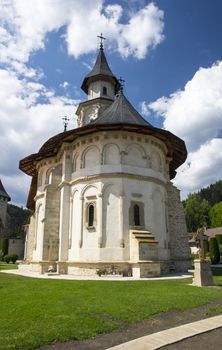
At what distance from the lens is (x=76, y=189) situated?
18.8 meters

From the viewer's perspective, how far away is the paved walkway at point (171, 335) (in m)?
4.77

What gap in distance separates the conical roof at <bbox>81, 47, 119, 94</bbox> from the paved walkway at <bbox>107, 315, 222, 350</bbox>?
2914 centimetres

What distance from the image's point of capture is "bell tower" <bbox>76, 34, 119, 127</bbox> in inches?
1222

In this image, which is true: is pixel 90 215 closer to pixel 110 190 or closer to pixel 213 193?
pixel 110 190

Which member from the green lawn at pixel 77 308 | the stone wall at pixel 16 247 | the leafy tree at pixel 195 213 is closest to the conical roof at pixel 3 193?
the stone wall at pixel 16 247

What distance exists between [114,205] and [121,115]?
6085 millimetres

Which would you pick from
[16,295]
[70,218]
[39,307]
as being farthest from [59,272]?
[39,307]

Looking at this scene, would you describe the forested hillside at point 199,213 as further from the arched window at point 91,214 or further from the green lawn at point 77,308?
the green lawn at point 77,308

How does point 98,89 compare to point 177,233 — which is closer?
point 177,233

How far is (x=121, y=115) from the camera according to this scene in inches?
765

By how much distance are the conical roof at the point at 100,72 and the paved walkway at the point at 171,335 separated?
29143 mm

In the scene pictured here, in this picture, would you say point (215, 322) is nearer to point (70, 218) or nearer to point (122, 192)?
point (122, 192)

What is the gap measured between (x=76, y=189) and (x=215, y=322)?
13.4 metres

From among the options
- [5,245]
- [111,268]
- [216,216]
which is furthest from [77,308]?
[216,216]
